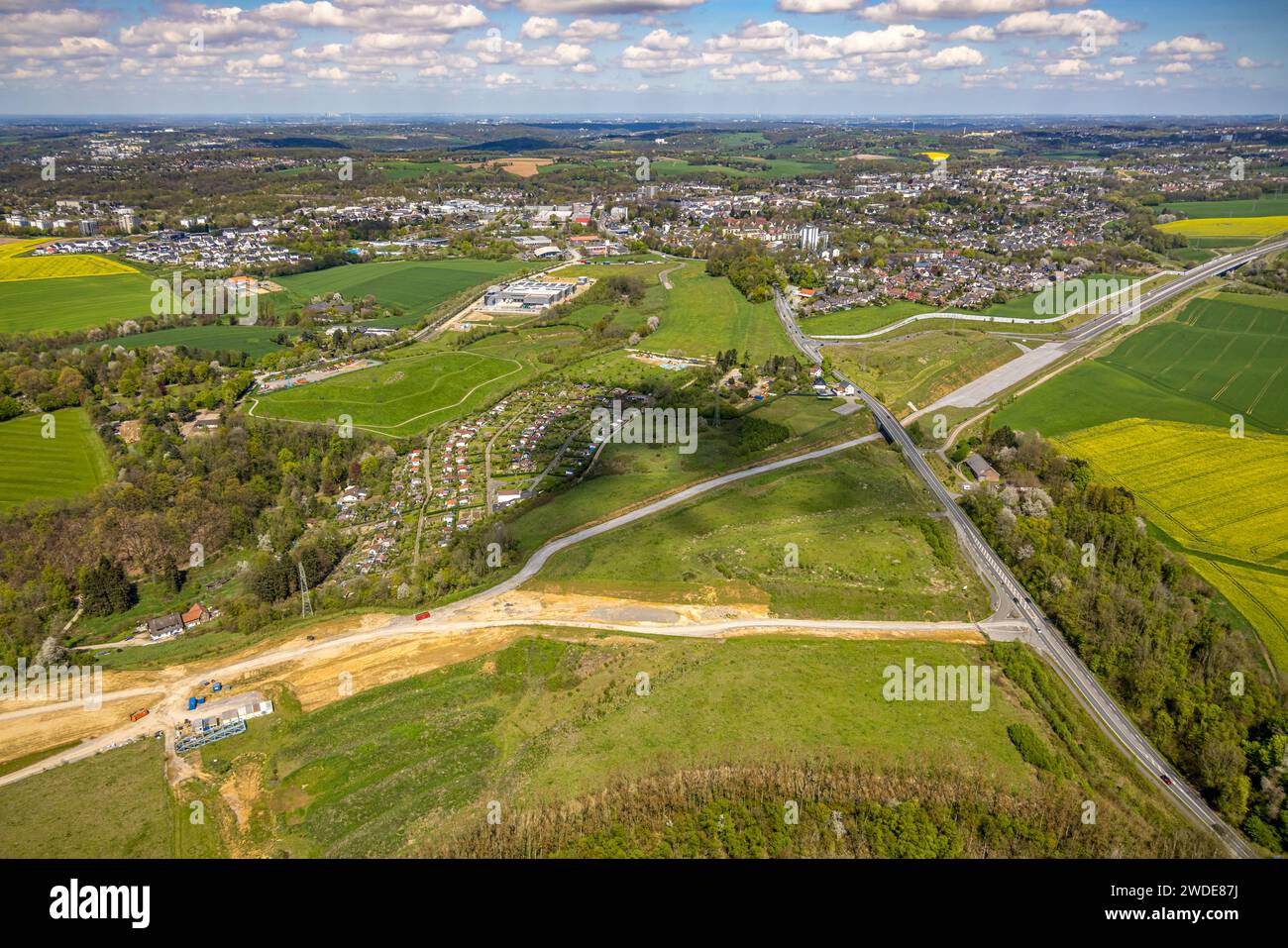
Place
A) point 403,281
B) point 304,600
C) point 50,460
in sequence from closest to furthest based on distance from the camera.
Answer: point 304,600, point 50,460, point 403,281

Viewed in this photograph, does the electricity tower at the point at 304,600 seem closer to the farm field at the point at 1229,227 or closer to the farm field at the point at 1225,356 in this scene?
the farm field at the point at 1225,356

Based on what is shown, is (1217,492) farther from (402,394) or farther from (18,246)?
(18,246)

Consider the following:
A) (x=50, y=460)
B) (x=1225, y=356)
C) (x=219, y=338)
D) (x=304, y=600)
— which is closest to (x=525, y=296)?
(x=219, y=338)

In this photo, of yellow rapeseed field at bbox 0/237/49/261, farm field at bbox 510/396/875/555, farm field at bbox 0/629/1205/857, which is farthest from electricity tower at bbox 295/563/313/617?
yellow rapeseed field at bbox 0/237/49/261

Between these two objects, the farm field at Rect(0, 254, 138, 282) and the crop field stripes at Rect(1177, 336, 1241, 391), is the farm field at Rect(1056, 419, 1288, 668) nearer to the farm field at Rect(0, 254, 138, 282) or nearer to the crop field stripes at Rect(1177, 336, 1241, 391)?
the crop field stripes at Rect(1177, 336, 1241, 391)

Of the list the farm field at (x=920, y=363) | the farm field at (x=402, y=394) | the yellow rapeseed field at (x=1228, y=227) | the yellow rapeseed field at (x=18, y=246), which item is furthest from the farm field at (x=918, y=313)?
the yellow rapeseed field at (x=18, y=246)

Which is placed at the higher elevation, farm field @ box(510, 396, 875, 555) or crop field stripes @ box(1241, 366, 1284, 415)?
crop field stripes @ box(1241, 366, 1284, 415)

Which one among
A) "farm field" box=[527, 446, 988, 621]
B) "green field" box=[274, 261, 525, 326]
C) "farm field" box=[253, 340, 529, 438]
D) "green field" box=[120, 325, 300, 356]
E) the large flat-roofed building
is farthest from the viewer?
"green field" box=[274, 261, 525, 326]

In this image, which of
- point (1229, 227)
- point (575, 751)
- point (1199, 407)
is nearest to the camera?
point (575, 751)
